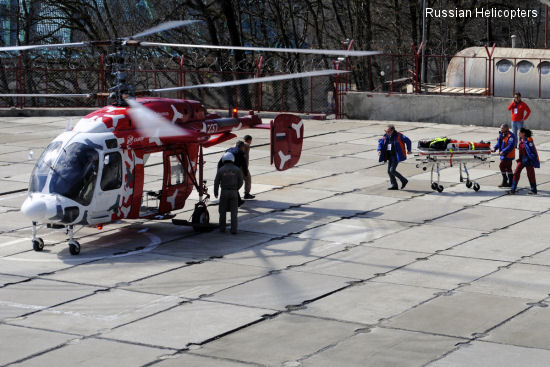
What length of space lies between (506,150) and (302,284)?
27.7 ft

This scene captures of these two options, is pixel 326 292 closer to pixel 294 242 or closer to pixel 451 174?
pixel 294 242

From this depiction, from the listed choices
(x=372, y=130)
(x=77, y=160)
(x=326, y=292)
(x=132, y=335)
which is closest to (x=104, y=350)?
(x=132, y=335)

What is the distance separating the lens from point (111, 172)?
54.3 feet

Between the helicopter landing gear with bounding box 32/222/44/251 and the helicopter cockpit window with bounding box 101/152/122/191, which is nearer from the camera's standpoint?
the helicopter landing gear with bounding box 32/222/44/251

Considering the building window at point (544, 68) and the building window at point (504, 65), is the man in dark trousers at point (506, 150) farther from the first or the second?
the building window at point (504, 65)

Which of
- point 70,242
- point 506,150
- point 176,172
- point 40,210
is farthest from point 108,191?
point 506,150

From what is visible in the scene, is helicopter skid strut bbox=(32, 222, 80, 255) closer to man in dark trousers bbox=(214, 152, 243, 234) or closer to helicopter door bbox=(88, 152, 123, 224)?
helicopter door bbox=(88, 152, 123, 224)

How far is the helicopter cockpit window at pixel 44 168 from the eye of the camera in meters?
15.9

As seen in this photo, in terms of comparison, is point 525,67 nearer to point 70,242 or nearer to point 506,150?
point 506,150

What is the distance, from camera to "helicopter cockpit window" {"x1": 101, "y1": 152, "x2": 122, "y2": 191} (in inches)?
645

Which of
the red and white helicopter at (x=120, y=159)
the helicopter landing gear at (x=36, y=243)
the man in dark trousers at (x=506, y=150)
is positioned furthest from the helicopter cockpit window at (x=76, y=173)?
the man in dark trousers at (x=506, y=150)

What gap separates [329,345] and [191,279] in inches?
145

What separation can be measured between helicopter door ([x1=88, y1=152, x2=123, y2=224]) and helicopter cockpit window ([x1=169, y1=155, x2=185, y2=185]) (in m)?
1.54

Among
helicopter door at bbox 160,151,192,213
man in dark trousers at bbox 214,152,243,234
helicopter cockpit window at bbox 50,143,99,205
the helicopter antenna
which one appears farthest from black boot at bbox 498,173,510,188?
helicopter cockpit window at bbox 50,143,99,205
